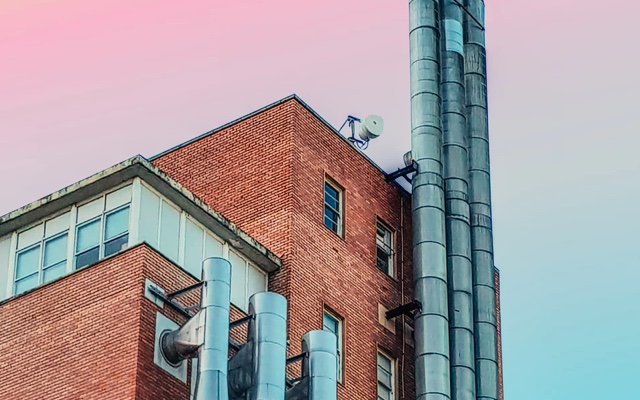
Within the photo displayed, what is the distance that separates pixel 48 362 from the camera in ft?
162

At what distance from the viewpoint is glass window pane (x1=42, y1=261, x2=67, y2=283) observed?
51844 mm

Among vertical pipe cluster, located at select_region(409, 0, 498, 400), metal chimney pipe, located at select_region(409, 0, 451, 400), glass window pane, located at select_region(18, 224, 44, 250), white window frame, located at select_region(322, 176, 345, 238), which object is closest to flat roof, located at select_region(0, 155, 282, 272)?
glass window pane, located at select_region(18, 224, 44, 250)

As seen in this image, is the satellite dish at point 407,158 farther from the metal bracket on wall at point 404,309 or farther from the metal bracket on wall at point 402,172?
the metal bracket on wall at point 404,309

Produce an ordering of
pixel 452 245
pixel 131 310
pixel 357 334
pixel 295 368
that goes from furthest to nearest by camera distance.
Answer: pixel 452 245 → pixel 357 334 → pixel 295 368 → pixel 131 310

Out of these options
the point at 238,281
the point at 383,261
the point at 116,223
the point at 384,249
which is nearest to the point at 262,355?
the point at 238,281

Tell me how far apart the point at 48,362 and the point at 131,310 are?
2.82 meters

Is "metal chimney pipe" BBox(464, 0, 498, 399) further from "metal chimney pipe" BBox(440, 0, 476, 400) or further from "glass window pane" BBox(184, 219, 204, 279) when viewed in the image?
"glass window pane" BBox(184, 219, 204, 279)

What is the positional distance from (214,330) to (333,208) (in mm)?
11393

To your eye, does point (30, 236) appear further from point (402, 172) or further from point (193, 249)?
point (402, 172)

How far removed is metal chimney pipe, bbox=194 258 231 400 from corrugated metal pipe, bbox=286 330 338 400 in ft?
10.4

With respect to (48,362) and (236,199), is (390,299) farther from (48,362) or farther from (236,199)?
(48,362)

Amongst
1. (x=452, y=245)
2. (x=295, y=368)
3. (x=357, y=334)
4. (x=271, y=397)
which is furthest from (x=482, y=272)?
(x=271, y=397)

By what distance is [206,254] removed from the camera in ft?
173

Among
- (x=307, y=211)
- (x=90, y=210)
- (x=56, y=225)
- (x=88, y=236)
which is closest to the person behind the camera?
(x=88, y=236)
